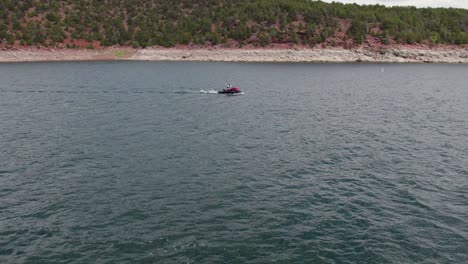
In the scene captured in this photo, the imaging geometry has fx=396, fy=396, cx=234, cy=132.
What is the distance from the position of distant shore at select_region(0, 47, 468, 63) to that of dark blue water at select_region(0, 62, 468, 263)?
84262 millimetres

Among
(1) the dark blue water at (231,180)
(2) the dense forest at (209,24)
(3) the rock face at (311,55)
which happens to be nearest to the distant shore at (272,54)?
(3) the rock face at (311,55)

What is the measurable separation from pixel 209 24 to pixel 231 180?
15122cm

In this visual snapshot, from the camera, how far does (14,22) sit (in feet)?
522

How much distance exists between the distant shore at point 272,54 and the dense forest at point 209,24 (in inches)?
215

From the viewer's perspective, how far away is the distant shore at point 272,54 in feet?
510

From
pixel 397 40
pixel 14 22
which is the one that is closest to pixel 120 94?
pixel 14 22

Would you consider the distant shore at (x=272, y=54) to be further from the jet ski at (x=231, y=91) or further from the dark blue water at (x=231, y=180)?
the dark blue water at (x=231, y=180)

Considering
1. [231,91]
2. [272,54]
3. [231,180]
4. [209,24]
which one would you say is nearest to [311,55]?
[272,54]

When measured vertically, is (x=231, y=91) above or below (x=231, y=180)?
above

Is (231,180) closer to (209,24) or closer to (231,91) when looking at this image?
(231,91)

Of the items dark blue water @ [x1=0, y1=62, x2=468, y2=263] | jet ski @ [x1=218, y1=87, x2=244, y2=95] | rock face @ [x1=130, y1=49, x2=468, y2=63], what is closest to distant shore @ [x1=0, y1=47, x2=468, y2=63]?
rock face @ [x1=130, y1=49, x2=468, y2=63]

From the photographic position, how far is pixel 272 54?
15888 centimetres

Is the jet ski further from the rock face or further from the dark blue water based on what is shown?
the rock face

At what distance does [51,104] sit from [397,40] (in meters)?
152
